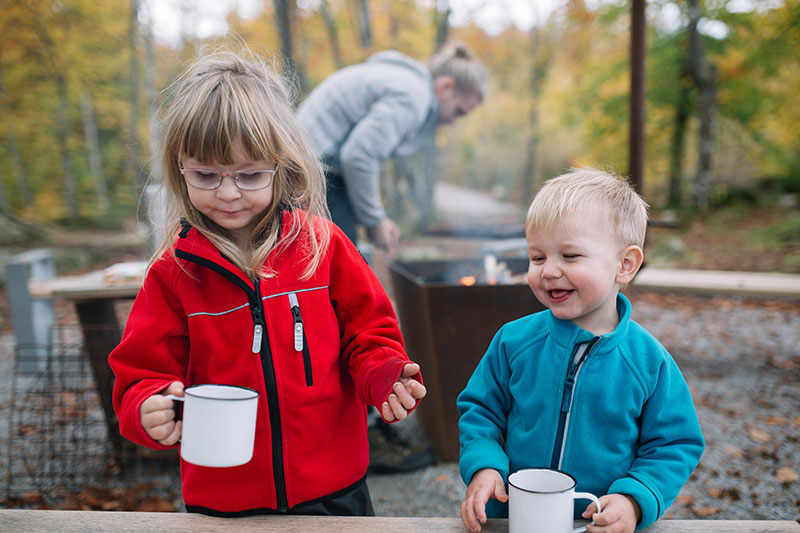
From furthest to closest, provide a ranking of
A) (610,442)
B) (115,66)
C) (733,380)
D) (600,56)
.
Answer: (600,56) → (115,66) → (733,380) → (610,442)

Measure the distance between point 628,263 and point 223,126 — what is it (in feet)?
3.13

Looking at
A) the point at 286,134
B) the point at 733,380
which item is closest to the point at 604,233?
the point at 286,134

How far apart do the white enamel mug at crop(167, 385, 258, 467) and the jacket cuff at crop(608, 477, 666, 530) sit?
0.73 metres

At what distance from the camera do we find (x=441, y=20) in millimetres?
13000

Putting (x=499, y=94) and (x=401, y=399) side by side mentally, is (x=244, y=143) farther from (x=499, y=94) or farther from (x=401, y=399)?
(x=499, y=94)

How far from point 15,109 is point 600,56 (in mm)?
12659

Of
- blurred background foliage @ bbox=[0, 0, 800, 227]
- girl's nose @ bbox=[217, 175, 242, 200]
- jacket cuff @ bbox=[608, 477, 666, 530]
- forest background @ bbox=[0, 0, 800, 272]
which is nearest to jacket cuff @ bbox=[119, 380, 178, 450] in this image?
girl's nose @ bbox=[217, 175, 242, 200]

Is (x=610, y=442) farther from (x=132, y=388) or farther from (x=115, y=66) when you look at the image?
(x=115, y=66)

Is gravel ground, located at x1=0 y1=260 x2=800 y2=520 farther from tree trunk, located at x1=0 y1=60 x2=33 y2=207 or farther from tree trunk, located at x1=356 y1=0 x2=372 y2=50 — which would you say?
tree trunk, located at x1=356 y1=0 x2=372 y2=50

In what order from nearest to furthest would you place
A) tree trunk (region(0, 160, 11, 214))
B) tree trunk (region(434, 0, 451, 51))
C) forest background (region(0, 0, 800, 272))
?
tree trunk (region(0, 160, 11, 214)) → forest background (region(0, 0, 800, 272)) → tree trunk (region(434, 0, 451, 51))

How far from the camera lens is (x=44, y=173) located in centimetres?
1195

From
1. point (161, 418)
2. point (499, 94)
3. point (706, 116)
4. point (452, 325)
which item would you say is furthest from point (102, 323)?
point (706, 116)

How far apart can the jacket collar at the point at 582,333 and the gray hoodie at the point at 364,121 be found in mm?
1881

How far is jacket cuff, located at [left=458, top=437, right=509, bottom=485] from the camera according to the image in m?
1.29
